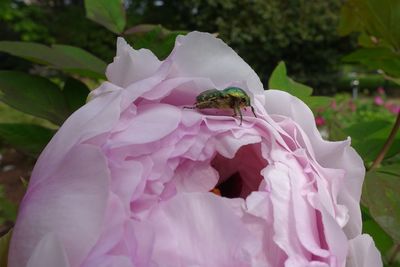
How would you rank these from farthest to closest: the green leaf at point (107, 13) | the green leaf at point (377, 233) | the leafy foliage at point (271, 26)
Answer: the leafy foliage at point (271, 26)
the green leaf at point (107, 13)
the green leaf at point (377, 233)

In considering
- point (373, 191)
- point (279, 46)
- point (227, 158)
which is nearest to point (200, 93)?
point (227, 158)

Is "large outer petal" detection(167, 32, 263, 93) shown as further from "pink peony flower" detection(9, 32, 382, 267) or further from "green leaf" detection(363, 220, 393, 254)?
"green leaf" detection(363, 220, 393, 254)

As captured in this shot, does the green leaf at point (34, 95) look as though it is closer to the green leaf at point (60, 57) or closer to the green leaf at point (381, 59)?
the green leaf at point (60, 57)

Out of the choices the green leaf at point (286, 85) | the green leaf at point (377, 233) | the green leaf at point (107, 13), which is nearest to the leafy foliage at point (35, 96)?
the green leaf at point (107, 13)

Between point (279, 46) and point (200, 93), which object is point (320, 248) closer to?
point (200, 93)

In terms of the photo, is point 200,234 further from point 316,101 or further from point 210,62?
point 316,101

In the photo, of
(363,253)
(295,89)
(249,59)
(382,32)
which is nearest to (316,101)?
(295,89)
